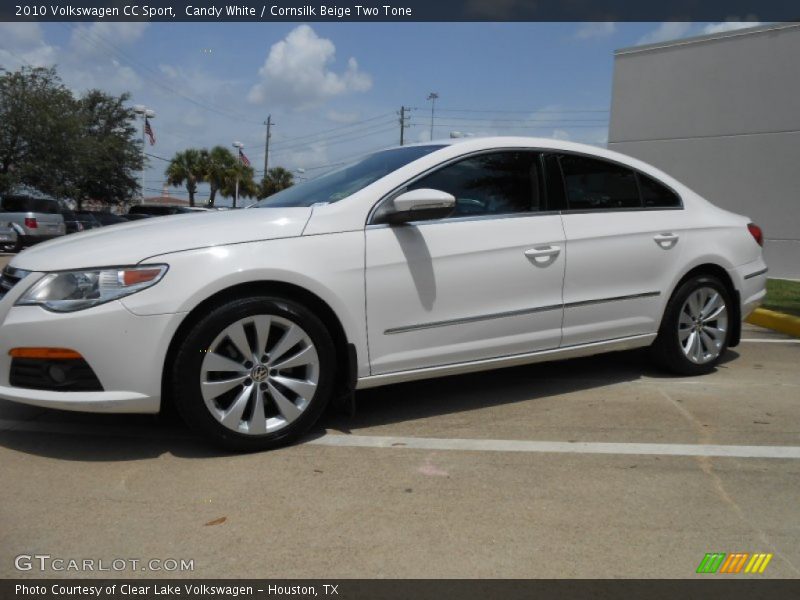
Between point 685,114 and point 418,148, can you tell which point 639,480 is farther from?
point 685,114

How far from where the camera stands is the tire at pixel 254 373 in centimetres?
311

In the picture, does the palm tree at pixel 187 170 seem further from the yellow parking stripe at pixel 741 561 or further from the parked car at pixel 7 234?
the yellow parking stripe at pixel 741 561

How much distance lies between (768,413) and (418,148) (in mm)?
2606

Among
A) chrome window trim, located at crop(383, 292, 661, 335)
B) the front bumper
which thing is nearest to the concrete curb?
chrome window trim, located at crop(383, 292, 661, 335)

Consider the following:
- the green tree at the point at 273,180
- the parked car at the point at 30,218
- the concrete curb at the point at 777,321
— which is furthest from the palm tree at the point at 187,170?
the concrete curb at the point at 777,321

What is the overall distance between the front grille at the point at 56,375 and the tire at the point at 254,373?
1.20ft

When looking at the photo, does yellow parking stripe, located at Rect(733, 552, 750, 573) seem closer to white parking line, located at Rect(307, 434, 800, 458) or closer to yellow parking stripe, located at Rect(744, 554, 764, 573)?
yellow parking stripe, located at Rect(744, 554, 764, 573)

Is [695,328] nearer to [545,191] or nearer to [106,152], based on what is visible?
[545,191]

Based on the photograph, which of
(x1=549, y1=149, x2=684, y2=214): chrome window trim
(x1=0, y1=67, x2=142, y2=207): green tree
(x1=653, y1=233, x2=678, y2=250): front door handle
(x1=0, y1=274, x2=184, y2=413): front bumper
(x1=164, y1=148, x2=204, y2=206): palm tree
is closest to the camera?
A: (x1=0, y1=274, x2=184, y2=413): front bumper

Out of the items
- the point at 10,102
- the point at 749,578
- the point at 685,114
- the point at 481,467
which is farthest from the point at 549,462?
the point at 10,102

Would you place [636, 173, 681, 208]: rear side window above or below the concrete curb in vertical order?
above

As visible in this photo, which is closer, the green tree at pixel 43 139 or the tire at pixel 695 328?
the tire at pixel 695 328

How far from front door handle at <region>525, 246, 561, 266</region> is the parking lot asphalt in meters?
0.89

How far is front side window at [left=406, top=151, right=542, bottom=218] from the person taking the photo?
12.5 feet
